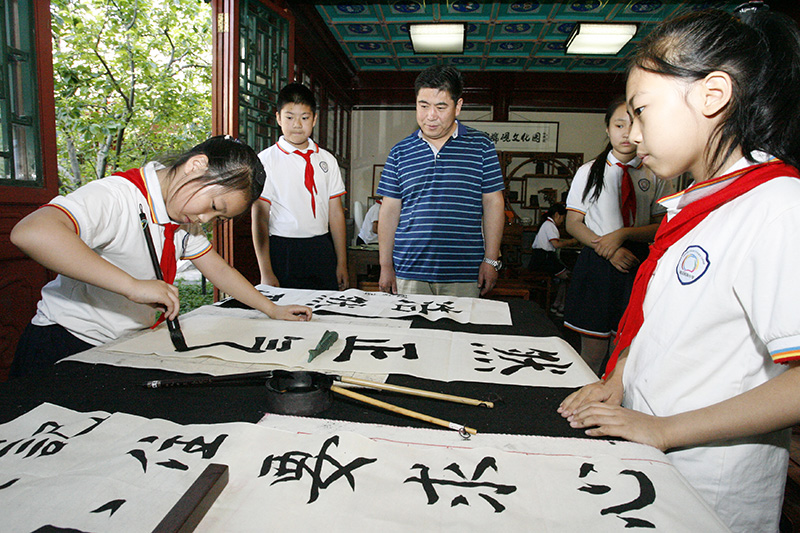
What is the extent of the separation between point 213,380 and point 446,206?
1331mm

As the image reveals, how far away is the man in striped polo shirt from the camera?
74.8 inches

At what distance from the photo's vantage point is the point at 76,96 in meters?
4.15

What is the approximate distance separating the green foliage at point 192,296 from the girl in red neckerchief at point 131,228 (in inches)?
145

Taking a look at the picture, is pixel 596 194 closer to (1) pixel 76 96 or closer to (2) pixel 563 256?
(2) pixel 563 256

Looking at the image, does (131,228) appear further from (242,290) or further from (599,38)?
(599,38)

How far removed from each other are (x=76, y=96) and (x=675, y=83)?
4.87m

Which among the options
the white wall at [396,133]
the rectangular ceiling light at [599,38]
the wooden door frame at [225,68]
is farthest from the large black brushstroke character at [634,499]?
the white wall at [396,133]

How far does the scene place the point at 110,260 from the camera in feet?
3.67

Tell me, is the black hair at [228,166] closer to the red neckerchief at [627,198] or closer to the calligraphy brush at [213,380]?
the calligraphy brush at [213,380]

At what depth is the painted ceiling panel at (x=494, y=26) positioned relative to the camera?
14.4 ft

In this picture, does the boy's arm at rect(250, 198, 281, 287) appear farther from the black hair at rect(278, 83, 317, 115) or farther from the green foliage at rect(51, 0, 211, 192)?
the green foliage at rect(51, 0, 211, 192)

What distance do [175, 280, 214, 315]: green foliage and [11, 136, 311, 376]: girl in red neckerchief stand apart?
3680 mm

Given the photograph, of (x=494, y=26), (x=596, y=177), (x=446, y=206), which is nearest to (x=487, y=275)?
(x=446, y=206)

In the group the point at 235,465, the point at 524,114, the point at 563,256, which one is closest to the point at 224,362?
the point at 235,465
